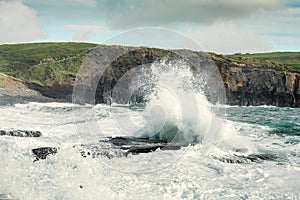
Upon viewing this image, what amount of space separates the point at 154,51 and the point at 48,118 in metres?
22.2

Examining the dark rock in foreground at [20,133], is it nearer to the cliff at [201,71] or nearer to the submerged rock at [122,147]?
the submerged rock at [122,147]

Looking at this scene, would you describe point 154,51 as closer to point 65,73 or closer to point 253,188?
point 65,73

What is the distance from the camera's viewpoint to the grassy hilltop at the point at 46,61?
145 ft

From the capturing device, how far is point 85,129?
17922mm

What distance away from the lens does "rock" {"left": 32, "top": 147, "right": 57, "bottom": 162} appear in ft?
38.6

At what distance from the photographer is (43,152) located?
1219cm

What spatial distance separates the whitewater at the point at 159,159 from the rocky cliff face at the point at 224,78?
1998 cm

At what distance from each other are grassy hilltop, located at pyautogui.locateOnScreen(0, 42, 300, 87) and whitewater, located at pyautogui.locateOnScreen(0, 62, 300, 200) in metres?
24.6

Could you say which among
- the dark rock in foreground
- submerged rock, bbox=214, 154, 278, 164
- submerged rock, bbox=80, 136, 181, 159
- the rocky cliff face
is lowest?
submerged rock, bbox=214, 154, 278, 164

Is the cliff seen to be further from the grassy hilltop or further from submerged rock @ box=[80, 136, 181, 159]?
submerged rock @ box=[80, 136, 181, 159]

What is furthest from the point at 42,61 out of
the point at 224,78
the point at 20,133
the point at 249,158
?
the point at 249,158

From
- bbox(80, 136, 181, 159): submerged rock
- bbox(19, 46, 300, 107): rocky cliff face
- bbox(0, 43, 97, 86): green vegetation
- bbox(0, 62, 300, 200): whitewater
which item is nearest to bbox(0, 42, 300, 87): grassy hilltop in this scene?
bbox(0, 43, 97, 86): green vegetation

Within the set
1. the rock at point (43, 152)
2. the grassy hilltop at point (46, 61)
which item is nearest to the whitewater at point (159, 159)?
the rock at point (43, 152)

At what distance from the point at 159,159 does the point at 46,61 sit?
4471 cm
